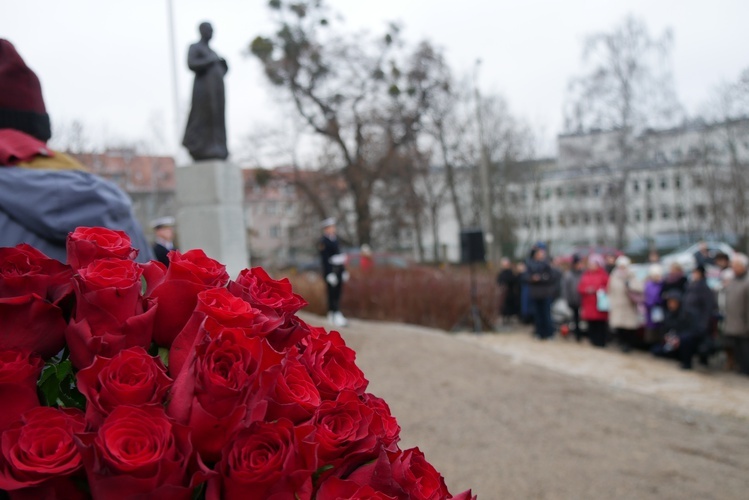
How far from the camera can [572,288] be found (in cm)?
1232

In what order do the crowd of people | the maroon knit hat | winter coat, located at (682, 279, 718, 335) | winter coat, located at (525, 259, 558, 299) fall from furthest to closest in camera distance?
winter coat, located at (525, 259, 558, 299), winter coat, located at (682, 279, 718, 335), the crowd of people, the maroon knit hat

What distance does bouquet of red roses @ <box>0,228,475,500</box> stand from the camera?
0.80 m

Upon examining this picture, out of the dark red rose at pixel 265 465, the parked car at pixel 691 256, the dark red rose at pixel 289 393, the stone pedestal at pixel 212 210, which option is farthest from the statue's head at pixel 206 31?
the dark red rose at pixel 265 465

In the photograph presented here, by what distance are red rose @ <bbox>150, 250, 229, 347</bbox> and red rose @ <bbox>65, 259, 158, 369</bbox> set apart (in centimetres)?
2

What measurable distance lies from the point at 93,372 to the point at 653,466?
17.7ft

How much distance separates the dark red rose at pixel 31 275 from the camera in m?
0.96

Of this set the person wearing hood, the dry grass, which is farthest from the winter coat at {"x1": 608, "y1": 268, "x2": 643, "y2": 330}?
Answer: the dry grass

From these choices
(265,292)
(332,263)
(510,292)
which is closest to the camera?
(265,292)

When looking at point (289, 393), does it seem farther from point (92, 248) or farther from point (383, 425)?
point (92, 248)

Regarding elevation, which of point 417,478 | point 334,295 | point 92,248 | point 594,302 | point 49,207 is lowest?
point 594,302

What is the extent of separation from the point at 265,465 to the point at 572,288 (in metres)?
12.1

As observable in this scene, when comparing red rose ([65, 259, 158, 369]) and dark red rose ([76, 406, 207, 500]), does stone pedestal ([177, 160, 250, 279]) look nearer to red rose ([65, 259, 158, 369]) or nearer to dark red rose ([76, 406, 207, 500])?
red rose ([65, 259, 158, 369])

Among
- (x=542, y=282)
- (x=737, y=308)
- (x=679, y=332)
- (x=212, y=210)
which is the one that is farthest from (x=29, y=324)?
(x=542, y=282)

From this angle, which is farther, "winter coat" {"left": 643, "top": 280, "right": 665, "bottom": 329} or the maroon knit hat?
A: "winter coat" {"left": 643, "top": 280, "right": 665, "bottom": 329}
